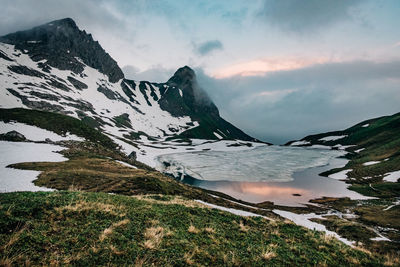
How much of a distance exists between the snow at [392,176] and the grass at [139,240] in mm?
85088

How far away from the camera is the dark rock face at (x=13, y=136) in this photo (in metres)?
52.4

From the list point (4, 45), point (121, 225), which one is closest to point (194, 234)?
point (121, 225)

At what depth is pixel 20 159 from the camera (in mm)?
38312

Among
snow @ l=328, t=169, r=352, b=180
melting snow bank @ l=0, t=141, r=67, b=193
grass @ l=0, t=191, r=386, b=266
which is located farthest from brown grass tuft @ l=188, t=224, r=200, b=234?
snow @ l=328, t=169, r=352, b=180

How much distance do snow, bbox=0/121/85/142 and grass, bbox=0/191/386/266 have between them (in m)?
62.1

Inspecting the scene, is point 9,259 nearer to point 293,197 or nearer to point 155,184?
point 155,184

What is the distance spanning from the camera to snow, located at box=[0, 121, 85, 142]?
189 feet

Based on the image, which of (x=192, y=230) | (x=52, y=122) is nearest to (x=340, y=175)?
(x=192, y=230)

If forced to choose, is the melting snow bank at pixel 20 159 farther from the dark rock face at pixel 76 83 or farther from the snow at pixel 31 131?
the dark rock face at pixel 76 83

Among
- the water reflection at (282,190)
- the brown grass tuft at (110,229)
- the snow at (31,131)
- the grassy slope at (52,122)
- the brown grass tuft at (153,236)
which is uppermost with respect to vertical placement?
the grassy slope at (52,122)

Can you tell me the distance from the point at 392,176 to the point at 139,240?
100533mm

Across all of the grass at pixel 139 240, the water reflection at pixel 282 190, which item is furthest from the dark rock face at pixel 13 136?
the grass at pixel 139 240

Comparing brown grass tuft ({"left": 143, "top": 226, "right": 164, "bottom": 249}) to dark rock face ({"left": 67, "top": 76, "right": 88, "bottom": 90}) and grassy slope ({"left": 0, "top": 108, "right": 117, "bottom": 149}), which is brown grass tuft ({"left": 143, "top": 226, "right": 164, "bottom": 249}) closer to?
grassy slope ({"left": 0, "top": 108, "right": 117, "bottom": 149})

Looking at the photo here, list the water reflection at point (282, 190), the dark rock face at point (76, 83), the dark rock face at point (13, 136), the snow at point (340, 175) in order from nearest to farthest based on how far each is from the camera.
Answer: the dark rock face at point (13, 136) → the water reflection at point (282, 190) → the snow at point (340, 175) → the dark rock face at point (76, 83)
